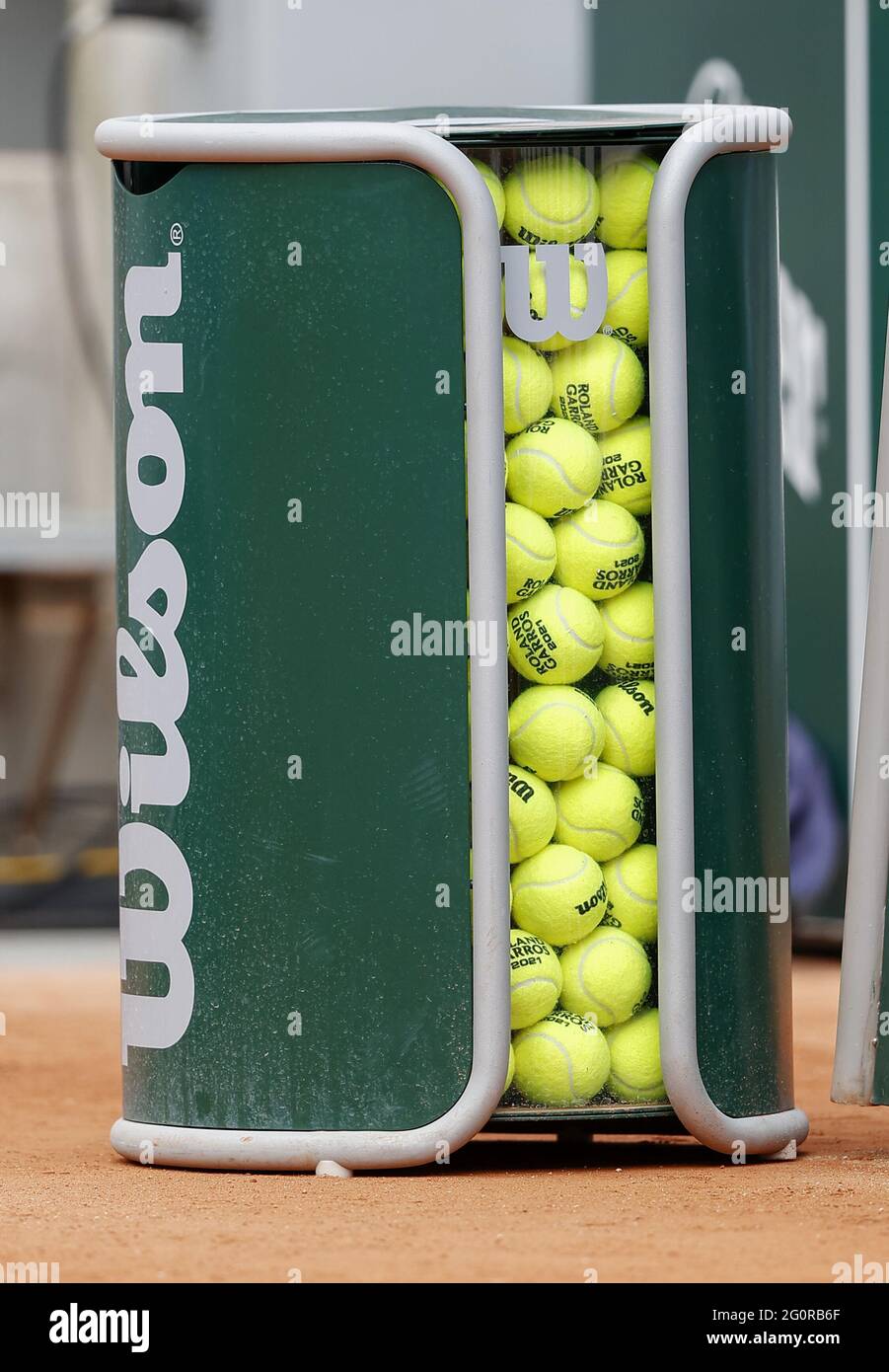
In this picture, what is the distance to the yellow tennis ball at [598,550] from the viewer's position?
3902 mm

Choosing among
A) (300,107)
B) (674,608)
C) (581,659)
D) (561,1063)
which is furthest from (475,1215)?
(300,107)

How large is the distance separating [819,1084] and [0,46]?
395 inches

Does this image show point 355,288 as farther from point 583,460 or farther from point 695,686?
point 695,686

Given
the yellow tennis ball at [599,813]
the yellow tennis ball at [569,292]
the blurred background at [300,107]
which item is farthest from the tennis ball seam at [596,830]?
the blurred background at [300,107]

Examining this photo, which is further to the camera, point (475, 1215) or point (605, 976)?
point (605, 976)

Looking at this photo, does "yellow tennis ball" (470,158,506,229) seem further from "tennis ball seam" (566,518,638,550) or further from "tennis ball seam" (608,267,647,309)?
"tennis ball seam" (566,518,638,550)

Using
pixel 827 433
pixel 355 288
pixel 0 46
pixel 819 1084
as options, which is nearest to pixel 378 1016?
pixel 355 288

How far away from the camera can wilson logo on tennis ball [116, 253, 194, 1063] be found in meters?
3.89

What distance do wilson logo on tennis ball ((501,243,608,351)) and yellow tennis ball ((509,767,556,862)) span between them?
2.92ft

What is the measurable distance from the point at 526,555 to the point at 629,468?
0.28 m

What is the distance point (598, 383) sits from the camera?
3939 millimetres

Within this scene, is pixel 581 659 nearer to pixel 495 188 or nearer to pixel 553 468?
pixel 553 468

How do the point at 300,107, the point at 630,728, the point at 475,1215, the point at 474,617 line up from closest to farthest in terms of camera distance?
the point at 475,1215
the point at 474,617
the point at 630,728
the point at 300,107

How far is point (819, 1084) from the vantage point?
211 inches
